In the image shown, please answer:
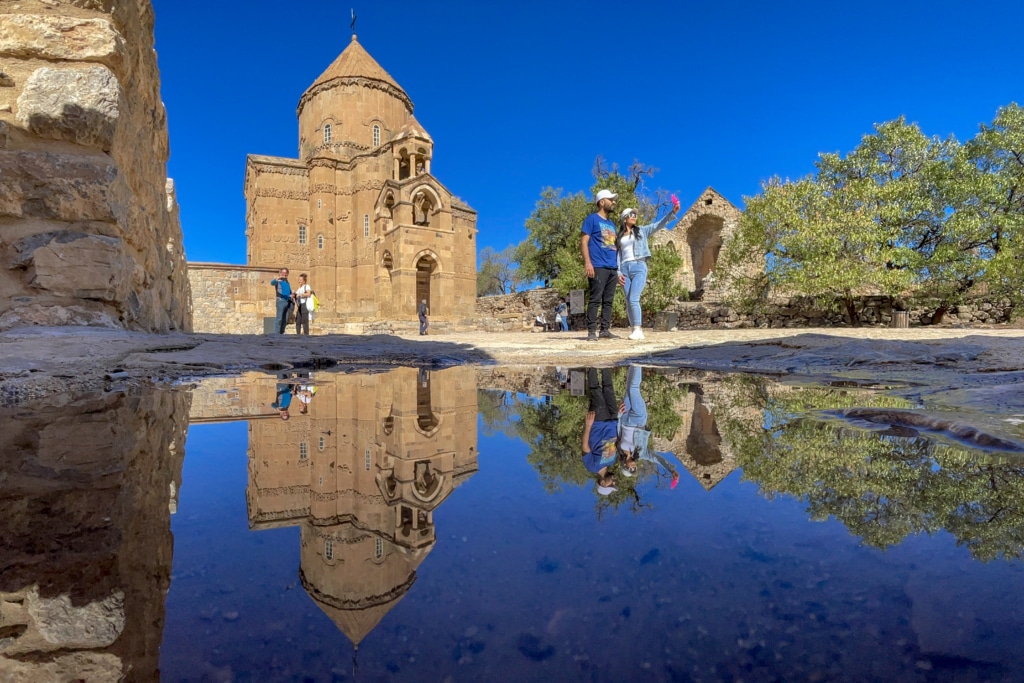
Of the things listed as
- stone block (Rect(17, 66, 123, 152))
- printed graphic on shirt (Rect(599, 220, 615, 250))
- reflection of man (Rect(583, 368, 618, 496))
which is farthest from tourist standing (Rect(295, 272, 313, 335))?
reflection of man (Rect(583, 368, 618, 496))

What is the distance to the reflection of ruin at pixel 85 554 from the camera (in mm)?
627

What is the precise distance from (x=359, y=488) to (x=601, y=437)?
0.93m

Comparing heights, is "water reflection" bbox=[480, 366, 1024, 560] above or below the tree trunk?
below

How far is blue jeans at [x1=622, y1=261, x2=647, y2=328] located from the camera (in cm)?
855

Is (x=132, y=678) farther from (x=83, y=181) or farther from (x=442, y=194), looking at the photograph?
(x=442, y=194)

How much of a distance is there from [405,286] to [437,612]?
21.5 metres

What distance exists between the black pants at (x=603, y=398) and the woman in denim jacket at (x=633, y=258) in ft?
14.5

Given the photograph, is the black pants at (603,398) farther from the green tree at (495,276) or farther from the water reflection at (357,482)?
the green tree at (495,276)

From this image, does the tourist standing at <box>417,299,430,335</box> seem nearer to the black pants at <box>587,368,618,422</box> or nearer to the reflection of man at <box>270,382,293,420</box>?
the black pants at <box>587,368,618,422</box>

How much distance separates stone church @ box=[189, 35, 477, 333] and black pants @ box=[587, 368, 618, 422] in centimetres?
1852

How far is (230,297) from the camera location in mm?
20750

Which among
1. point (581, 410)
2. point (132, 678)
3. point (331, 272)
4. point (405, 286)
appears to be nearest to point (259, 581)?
point (132, 678)

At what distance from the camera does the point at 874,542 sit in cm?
90

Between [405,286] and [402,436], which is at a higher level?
[405,286]
